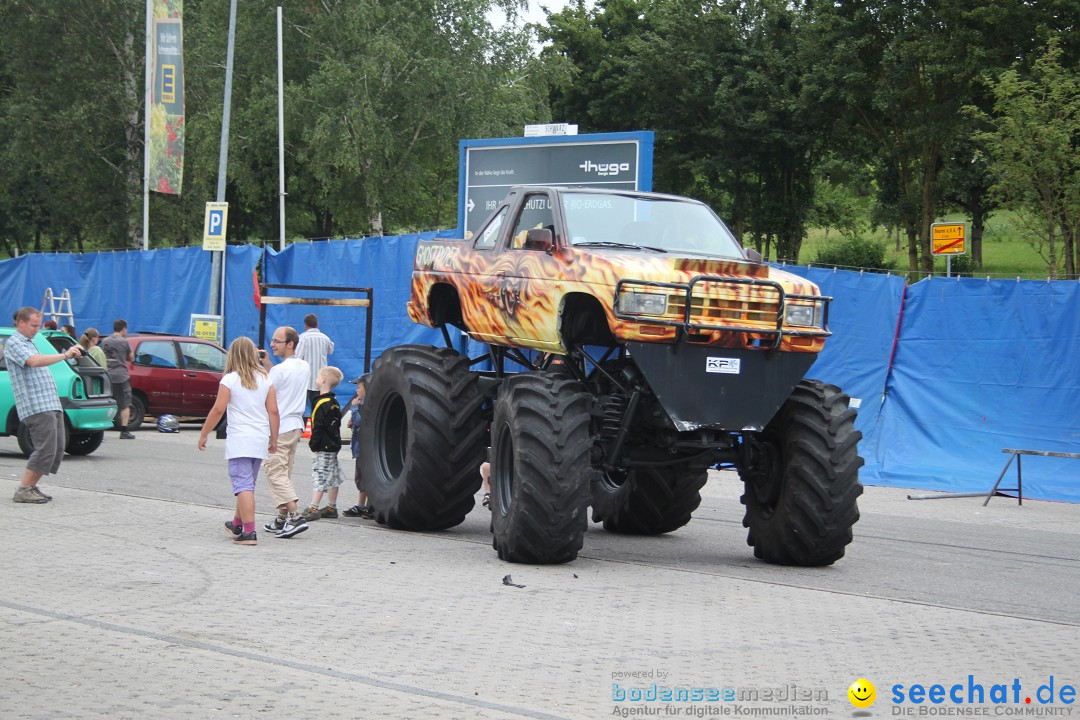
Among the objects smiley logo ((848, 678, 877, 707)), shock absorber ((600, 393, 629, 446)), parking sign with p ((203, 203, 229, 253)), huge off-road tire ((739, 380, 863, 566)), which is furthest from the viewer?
parking sign with p ((203, 203, 229, 253))

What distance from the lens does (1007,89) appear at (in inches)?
1179

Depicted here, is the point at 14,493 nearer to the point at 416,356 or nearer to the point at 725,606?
the point at 416,356

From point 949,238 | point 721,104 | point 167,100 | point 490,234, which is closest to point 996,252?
point 721,104

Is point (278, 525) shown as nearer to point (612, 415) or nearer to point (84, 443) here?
point (612, 415)

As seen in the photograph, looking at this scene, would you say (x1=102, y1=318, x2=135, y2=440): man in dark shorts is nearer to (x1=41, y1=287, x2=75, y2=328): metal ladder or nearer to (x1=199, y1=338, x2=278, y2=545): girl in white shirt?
(x1=41, y1=287, x2=75, y2=328): metal ladder

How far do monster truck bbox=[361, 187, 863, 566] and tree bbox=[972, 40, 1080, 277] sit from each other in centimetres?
1981

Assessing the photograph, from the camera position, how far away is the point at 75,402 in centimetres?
1822

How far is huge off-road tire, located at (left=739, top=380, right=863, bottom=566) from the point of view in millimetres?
10422

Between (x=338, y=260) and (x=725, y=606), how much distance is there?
1775cm

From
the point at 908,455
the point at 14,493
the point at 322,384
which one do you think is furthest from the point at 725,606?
the point at 908,455

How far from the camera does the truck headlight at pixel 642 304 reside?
9.79 m

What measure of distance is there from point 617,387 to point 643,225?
150 cm

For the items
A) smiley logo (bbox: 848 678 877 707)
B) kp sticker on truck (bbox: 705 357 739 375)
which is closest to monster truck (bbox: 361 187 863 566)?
kp sticker on truck (bbox: 705 357 739 375)

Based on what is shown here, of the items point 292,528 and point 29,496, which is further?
point 29,496
